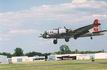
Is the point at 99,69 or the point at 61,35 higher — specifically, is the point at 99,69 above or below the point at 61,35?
below

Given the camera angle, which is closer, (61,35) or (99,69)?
(99,69)

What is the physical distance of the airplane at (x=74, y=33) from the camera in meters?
95.6

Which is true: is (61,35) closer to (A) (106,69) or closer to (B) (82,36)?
(B) (82,36)

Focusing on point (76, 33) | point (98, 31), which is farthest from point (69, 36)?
point (98, 31)

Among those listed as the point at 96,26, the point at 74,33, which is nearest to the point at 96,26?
the point at 96,26

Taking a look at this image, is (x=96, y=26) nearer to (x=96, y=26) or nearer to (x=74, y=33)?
(x=96, y=26)

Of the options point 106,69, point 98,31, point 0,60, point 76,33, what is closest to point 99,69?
point 106,69

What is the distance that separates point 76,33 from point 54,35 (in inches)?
225

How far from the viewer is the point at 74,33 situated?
332 feet

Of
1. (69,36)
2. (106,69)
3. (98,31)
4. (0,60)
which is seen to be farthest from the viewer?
(0,60)

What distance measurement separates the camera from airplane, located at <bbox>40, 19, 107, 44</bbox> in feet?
314

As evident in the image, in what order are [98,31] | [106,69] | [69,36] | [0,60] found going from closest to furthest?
1. [106,69]
2. [98,31]
3. [69,36]
4. [0,60]

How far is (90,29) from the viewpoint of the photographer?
97.1 metres

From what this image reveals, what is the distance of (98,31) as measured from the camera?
9400 cm
